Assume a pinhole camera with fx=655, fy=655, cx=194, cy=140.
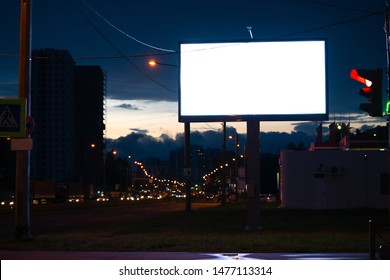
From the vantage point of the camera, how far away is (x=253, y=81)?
25.8 m

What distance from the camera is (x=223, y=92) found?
2602 centimetres

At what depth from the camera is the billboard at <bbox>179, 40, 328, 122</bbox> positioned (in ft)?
84.2

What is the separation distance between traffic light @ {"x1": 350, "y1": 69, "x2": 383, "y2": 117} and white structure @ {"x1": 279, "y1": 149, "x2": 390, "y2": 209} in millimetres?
33392

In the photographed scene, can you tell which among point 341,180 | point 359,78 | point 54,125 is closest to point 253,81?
point 359,78

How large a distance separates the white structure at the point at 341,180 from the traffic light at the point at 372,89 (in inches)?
1315

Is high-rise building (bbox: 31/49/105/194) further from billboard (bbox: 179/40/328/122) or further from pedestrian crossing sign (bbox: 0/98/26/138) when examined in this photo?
pedestrian crossing sign (bbox: 0/98/26/138)

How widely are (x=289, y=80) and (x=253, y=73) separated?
1.44 metres

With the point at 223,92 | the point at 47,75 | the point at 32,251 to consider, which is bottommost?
the point at 32,251

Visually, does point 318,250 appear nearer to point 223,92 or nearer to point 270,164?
point 223,92

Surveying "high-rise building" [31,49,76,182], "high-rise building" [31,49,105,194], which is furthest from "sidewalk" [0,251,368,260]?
"high-rise building" [31,49,76,182]

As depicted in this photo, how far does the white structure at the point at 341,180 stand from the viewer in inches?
1902

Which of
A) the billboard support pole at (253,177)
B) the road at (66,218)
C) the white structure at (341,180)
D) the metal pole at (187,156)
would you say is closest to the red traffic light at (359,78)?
the billboard support pole at (253,177)
